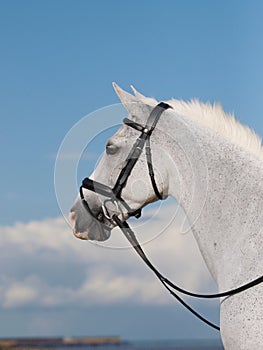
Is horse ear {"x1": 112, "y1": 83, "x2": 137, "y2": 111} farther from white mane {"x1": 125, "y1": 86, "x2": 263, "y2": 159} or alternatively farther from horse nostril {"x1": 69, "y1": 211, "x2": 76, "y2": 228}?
horse nostril {"x1": 69, "y1": 211, "x2": 76, "y2": 228}

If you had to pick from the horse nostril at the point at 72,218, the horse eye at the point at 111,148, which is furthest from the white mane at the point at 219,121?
the horse nostril at the point at 72,218

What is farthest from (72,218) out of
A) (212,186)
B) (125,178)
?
(212,186)

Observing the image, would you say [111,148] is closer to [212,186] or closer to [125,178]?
[125,178]

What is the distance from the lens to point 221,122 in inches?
227

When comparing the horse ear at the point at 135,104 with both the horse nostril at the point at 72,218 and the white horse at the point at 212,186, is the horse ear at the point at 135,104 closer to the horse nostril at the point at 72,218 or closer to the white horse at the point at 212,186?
the white horse at the point at 212,186

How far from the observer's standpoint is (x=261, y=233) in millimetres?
5039

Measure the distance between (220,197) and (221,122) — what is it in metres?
0.74

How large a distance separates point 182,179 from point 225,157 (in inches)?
15.6

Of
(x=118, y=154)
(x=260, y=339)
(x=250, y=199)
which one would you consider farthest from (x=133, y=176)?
(x=260, y=339)

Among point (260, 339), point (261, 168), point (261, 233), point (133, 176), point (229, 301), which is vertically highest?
point (133, 176)

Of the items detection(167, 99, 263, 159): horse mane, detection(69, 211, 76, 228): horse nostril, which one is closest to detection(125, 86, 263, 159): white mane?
detection(167, 99, 263, 159): horse mane

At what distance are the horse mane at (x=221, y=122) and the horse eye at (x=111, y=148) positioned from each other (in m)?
0.60

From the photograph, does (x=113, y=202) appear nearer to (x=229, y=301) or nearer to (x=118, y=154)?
(x=118, y=154)

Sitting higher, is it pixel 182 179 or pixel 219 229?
pixel 182 179
